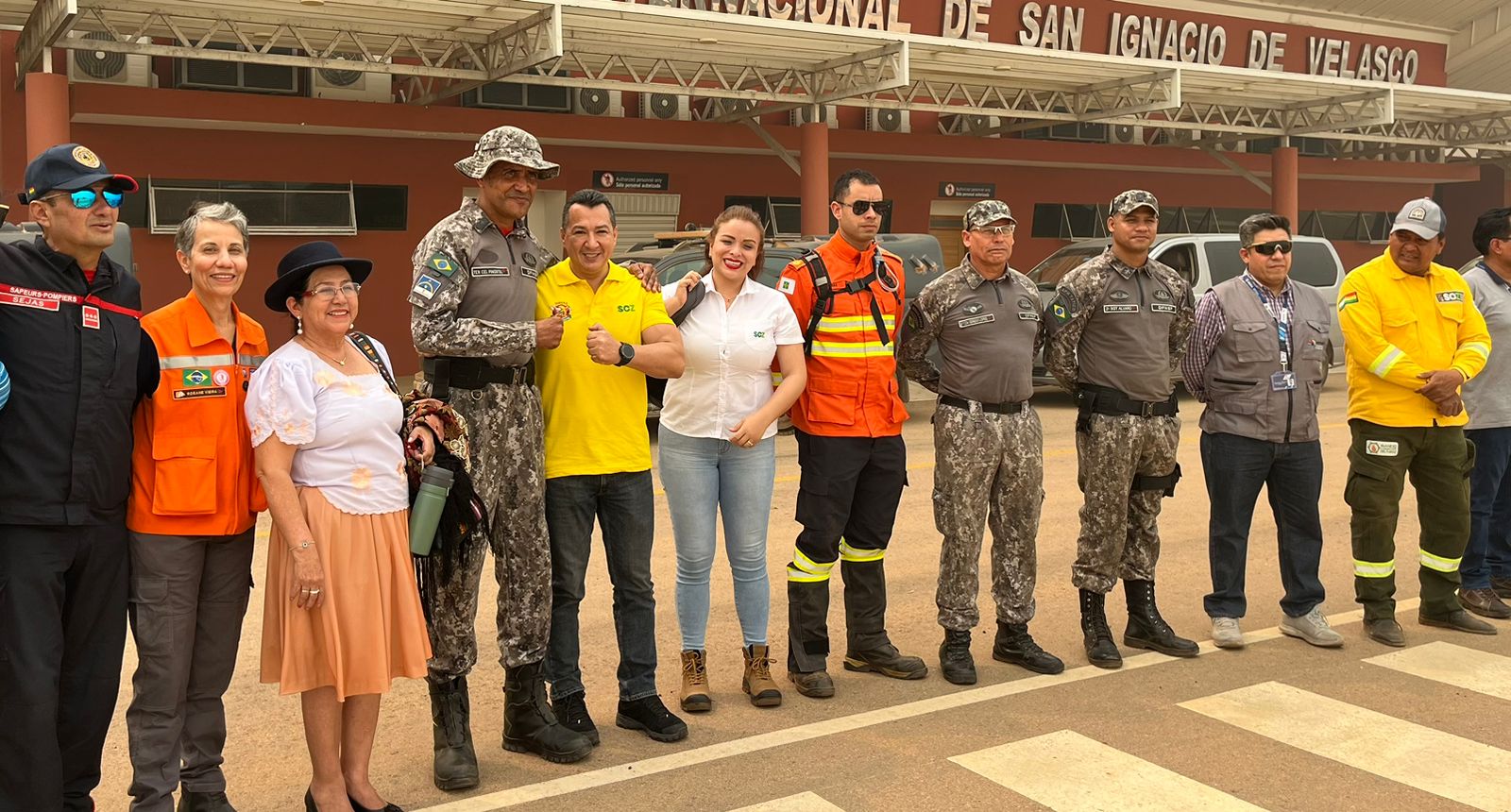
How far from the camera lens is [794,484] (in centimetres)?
1066

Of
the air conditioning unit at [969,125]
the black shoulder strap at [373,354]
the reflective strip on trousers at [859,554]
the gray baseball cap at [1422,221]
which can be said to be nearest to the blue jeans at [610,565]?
the black shoulder strap at [373,354]

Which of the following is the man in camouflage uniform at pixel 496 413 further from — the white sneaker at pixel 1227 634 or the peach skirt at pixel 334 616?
the white sneaker at pixel 1227 634

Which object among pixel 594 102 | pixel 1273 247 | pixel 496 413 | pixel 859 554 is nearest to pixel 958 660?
pixel 859 554

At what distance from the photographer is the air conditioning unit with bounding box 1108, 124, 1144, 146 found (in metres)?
27.5

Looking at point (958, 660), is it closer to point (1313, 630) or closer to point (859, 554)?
point (859, 554)

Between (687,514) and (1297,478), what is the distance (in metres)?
2.98

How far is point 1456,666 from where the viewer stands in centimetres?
601

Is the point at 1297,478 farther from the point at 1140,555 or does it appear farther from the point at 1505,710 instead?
the point at 1505,710

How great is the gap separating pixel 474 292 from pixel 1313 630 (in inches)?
165

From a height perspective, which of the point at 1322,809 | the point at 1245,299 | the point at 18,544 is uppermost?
the point at 1245,299

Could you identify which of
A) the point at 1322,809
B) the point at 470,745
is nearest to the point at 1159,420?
the point at 1322,809

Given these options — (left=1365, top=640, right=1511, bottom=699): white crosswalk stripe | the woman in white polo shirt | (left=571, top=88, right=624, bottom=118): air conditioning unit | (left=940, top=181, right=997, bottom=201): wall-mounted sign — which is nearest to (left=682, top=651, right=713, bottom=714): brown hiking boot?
the woman in white polo shirt

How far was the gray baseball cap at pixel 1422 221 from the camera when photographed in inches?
254

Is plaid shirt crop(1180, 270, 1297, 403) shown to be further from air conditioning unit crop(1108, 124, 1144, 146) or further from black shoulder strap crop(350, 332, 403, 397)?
air conditioning unit crop(1108, 124, 1144, 146)
